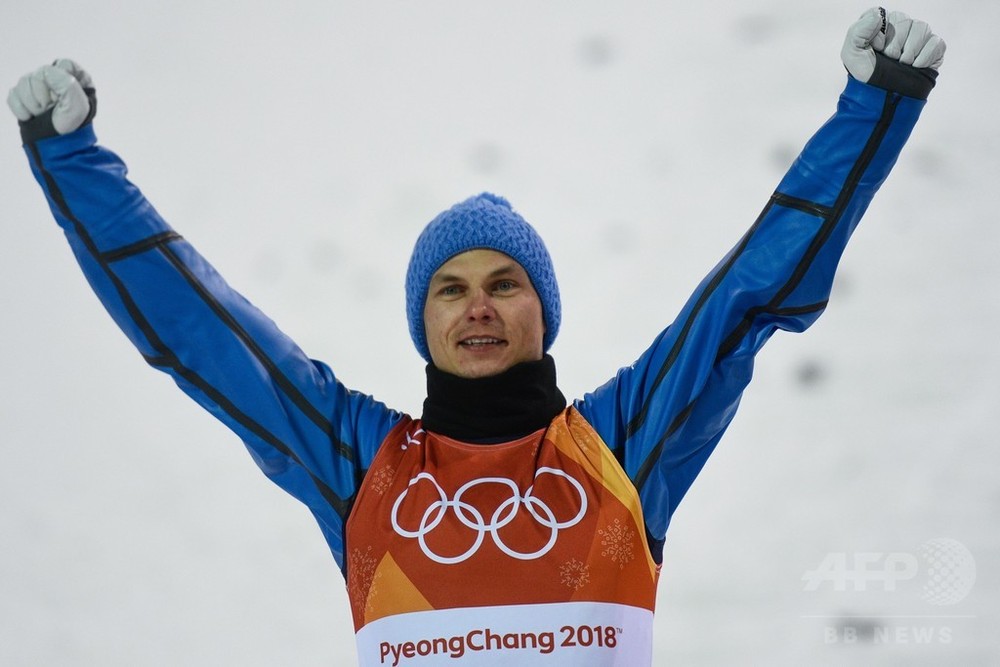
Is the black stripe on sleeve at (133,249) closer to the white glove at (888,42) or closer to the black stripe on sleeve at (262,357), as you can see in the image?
the black stripe on sleeve at (262,357)

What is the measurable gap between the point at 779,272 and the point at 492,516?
459mm

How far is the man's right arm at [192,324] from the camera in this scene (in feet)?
5.73

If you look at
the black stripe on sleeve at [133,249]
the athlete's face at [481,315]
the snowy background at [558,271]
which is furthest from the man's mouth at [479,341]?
the snowy background at [558,271]

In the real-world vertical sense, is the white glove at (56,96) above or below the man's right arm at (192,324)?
above

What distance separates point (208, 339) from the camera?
1.82m

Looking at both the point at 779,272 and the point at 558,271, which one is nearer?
the point at 779,272

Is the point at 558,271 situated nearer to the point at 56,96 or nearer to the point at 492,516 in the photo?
the point at 492,516

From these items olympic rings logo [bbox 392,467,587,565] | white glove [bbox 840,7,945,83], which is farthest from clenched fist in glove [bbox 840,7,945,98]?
olympic rings logo [bbox 392,467,587,565]

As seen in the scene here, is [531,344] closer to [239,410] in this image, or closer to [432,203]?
[239,410]

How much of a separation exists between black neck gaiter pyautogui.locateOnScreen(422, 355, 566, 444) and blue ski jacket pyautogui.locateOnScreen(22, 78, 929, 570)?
81 millimetres

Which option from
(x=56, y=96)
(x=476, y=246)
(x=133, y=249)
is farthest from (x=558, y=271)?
(x=56, y=96)

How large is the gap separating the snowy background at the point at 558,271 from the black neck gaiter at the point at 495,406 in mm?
835

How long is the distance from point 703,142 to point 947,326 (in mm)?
599

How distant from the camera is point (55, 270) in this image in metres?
2.94
